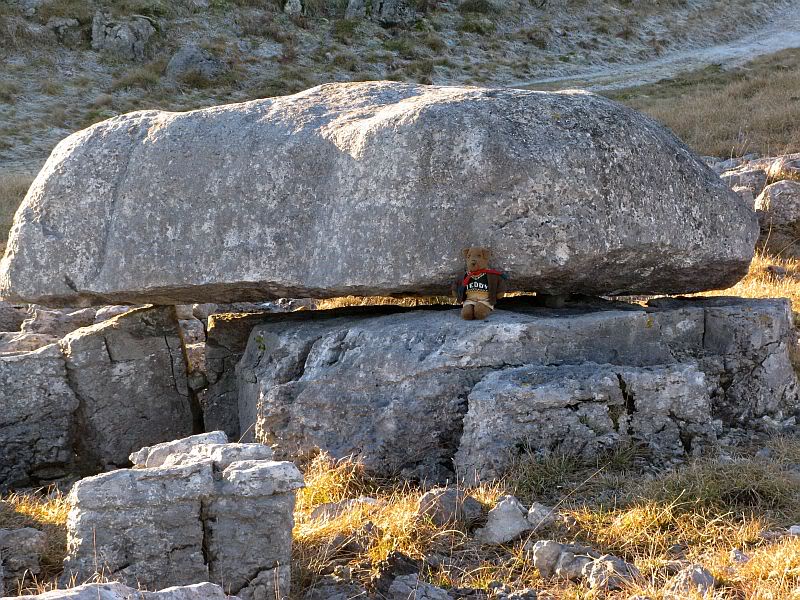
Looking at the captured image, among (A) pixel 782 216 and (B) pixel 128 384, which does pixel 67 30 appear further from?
(B) pixel 128 384

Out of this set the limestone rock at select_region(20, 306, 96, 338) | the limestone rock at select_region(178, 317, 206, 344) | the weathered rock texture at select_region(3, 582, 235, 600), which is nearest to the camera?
the weathered rock texture at select_region(3, 582, 235, 600)

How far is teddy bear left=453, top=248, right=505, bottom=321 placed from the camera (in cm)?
546

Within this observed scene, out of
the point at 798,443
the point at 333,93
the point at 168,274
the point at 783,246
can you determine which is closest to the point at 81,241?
the point at 168,274

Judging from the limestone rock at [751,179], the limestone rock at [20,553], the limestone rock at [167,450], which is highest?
the limestone rock at [751,179]

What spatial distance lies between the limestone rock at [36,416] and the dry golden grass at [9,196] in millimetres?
5520

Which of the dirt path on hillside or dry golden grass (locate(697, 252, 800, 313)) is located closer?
dry golden grass (locate(697, 252, 800, 313))

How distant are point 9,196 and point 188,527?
10765mm

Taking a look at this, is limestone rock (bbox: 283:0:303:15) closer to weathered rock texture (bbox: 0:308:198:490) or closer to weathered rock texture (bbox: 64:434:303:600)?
weathered rock texture (bbox: 0:308:198:490)

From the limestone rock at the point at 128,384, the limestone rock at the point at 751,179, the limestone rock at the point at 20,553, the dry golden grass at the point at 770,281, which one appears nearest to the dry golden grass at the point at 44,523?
the limestone rock at the point at 20,553

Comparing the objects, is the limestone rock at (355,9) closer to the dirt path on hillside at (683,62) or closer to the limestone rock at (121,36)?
the dirt path on hillside at (683,62)

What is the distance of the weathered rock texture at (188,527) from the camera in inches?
148

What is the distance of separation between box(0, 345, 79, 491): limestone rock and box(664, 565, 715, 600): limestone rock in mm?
4367

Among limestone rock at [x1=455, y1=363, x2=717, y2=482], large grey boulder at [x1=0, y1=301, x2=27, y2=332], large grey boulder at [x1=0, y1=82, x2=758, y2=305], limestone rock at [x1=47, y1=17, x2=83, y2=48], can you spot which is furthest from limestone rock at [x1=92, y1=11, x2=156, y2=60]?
limestone rock at [x1=455, y1=363, x2=717, y2=482]

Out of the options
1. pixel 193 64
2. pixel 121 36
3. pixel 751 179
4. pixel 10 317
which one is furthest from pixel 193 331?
pixel 121 36
